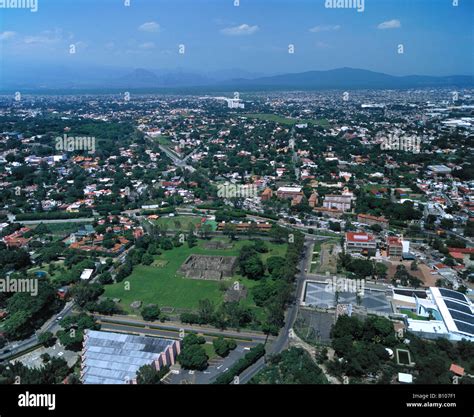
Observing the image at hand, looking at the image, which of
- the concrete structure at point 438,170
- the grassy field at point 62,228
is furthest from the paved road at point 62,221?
the concrete structure at point 438,170

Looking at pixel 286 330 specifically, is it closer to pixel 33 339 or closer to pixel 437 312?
pixel 437 312

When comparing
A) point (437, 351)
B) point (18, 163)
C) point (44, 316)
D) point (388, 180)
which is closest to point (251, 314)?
point (437, 351)

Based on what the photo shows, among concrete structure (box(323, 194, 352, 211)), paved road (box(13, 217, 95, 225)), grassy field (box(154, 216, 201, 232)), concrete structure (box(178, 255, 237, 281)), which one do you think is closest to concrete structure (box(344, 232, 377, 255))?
concrete structure (box(178, 255, 237, 281))

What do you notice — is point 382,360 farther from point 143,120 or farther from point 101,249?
point 143,120

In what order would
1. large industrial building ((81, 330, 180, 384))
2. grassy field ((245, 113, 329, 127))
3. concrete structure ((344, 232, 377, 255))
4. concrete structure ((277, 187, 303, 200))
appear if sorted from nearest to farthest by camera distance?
large industrial building ((81, 330, 180, 384)) < concrete structure ((344, 232, 377, 255)) < concrete structure ((277, 187, 303, 200)) < grassy field ((245, 113, 329, 127))

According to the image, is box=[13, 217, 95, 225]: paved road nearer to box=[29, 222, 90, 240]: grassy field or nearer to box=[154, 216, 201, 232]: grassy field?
box=[29, 222, 90, 240]: grassy field

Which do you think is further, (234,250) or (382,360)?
(234,250)

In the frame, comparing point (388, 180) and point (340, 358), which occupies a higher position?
point (388, 180)

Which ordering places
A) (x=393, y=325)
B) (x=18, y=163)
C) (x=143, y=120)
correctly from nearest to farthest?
1. (x=393, y=325)
2. (x=18, y=163)
3. (x=143, y=120)
